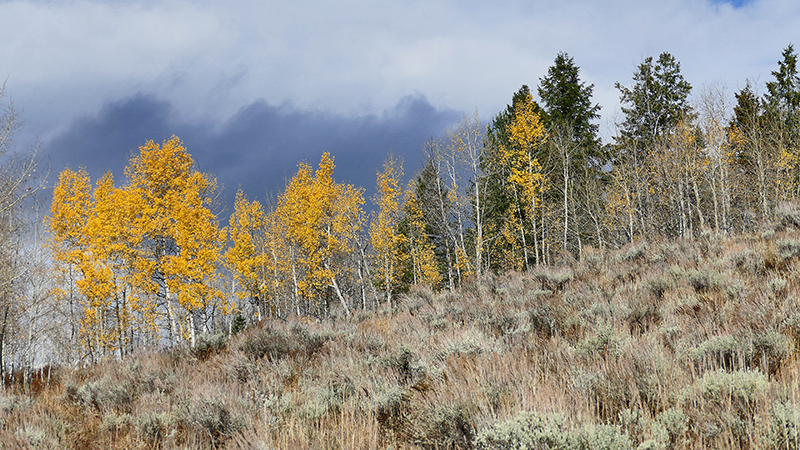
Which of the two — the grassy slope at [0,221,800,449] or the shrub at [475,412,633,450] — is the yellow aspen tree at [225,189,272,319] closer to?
the grassy slope at [0,221,800,449]

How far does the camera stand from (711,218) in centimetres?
2692

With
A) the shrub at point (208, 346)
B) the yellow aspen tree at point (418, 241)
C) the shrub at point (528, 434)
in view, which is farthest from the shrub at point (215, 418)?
the yellow aspen tree at point (418, 241)

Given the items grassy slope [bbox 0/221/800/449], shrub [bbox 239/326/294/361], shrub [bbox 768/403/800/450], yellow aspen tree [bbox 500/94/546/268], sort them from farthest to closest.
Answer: yellow aspen tree [bbox 500/94/546/268]
shrub [bbox 239/326/294/361]
grassy slope [bbox 0/221/800/449]
shrub [bbox 768/403/800/450]

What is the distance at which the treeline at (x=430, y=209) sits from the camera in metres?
16.5

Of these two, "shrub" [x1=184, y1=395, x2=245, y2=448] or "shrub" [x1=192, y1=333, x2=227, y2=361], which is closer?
"shrub" [x1=184, y1=395, x2=245, y2=448]

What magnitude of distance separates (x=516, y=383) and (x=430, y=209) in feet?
76.0

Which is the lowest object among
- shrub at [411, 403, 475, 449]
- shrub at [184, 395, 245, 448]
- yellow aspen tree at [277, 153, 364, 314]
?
shrub at [184, 395, 245, 448]

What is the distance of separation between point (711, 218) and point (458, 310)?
1130 inches

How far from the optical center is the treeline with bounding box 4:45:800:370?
16.5m

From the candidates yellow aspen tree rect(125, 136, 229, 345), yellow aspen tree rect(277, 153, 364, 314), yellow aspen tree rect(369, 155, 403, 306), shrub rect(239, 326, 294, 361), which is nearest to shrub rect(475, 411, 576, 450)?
shrub rect(239, 326, 294, 361)

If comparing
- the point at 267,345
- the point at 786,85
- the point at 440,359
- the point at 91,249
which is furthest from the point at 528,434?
the point at 786,85

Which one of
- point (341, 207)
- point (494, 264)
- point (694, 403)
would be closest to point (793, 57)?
point (494, 264)

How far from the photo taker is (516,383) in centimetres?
274

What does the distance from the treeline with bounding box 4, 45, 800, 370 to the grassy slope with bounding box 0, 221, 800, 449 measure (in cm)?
562
